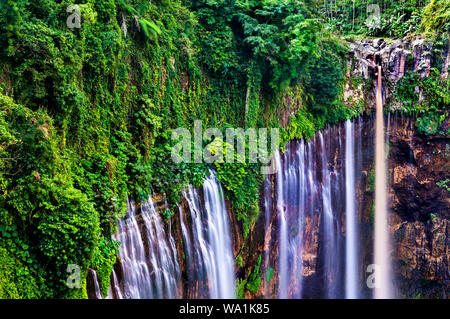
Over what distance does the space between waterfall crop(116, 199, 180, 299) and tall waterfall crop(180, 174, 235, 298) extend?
635mm

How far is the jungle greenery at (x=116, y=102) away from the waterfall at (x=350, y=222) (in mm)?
2168

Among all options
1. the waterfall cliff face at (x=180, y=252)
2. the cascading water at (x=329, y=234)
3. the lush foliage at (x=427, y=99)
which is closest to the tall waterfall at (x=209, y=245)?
the waterfall cliff face at (x=180, y=252)

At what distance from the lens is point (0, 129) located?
5422 mm

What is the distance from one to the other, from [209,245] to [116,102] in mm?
4495

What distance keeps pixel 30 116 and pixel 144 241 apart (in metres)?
3.62

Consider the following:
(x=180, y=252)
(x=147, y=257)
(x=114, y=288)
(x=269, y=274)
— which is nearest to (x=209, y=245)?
(x=180, y=252)

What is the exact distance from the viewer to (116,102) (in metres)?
8.27

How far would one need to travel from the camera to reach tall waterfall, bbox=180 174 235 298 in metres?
9.55

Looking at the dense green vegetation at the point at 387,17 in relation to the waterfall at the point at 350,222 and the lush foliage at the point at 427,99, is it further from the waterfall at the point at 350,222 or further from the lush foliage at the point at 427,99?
the waterfall at the point at 350,222

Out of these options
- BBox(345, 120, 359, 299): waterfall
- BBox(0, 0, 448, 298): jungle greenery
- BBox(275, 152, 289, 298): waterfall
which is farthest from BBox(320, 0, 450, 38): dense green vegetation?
BBox(275, 152, 289, 298): waterfall

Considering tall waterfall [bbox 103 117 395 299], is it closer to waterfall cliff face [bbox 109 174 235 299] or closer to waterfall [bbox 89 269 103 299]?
waterfall cliff face [bbox 109 174 235 299]

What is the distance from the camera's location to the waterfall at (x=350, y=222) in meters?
15.9
